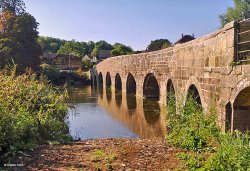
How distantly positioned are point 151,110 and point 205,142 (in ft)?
25.5

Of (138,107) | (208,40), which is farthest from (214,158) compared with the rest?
(138,107)

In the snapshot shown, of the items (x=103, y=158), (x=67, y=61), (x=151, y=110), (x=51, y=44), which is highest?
(x=51, y=44)

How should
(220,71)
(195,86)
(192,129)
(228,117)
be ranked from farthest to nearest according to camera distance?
1. (195,86)
2. (220,71)
3. (228,117)
4. (192,129)

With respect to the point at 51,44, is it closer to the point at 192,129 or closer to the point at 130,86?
the point at 130,86

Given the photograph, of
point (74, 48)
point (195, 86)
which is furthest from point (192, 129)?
point (74, 48)

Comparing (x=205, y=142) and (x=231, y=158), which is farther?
(x=205, y=142)

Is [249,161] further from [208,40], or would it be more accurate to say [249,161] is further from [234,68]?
[208,40]

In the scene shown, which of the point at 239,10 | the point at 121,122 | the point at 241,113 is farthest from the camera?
the point at 239,10

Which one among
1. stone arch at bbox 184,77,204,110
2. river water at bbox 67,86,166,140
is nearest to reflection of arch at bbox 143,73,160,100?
river water at bbox 67,86,166,140

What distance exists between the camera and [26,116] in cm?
711

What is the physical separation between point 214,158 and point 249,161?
0.62 m

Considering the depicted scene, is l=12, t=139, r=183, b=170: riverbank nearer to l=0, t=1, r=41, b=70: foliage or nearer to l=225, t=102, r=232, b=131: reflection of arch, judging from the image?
l=225, t=102, r=232, b=131: reflection of arch

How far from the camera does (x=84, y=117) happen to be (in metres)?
13.2

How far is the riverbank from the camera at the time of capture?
4.88m
